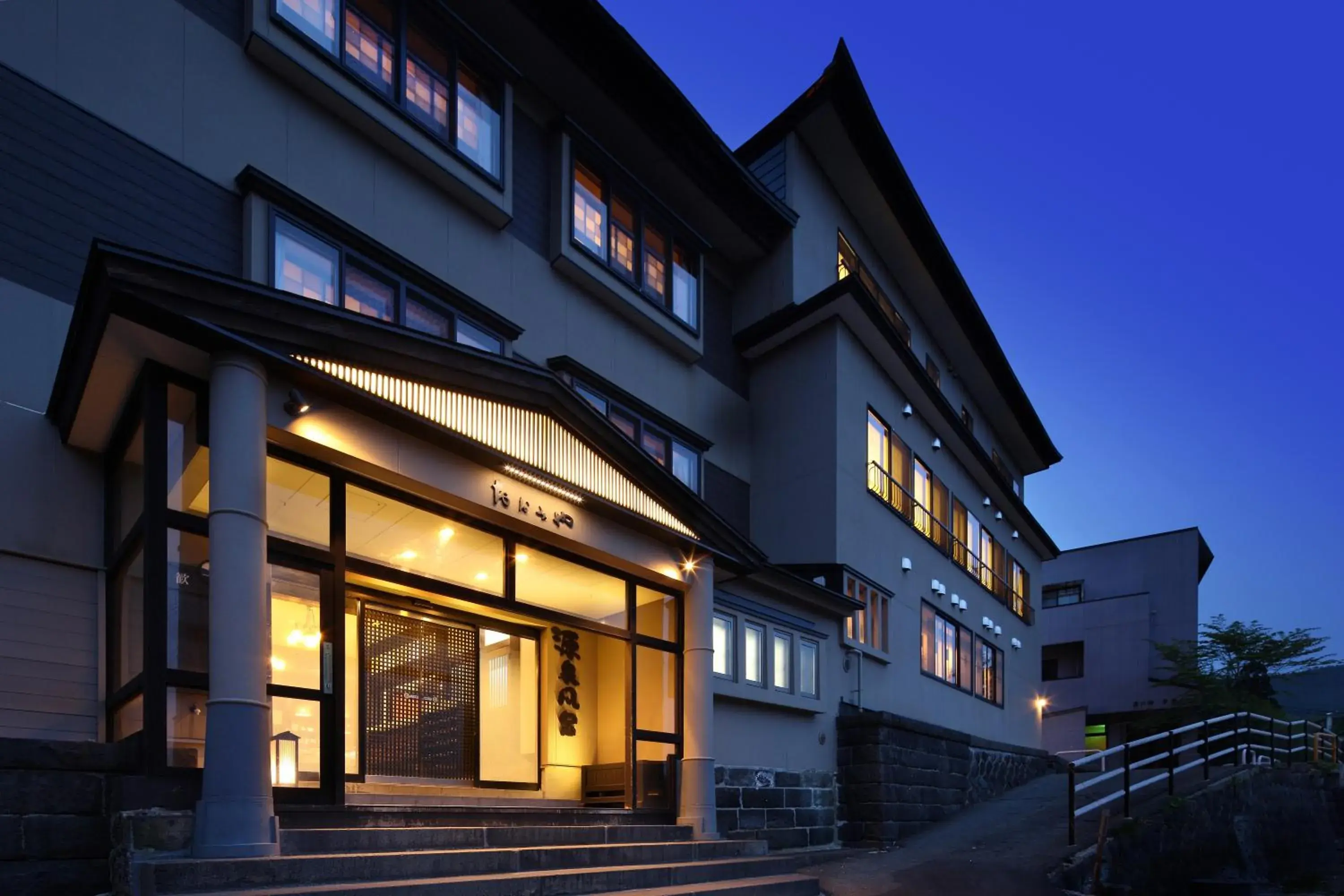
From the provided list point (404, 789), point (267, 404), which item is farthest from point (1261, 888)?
point (267, 404)

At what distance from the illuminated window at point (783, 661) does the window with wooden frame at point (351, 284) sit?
6.06 meters

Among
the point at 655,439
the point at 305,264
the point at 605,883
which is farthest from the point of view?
the point at 655,439

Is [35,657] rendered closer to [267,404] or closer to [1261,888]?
[267,404]

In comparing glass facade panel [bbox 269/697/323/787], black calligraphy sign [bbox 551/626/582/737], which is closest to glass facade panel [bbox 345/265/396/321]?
black calligraphy sign [bbox 551/626/582/737]

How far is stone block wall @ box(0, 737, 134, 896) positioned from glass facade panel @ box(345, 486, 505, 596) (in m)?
3.15

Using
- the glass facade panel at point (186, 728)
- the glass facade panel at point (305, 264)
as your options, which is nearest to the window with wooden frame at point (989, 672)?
the glass facade panel at point (305, 264)

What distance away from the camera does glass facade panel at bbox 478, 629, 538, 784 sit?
14.9 m

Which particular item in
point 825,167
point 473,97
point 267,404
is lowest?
point 267,404

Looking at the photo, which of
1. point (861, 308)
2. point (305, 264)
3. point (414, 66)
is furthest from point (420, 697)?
point (861, 308)

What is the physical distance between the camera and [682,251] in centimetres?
1964

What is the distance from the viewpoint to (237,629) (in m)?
8.16

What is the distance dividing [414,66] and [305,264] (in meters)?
3.18

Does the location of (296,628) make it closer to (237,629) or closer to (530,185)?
(237,629)

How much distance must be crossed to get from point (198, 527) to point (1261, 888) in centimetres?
1527
